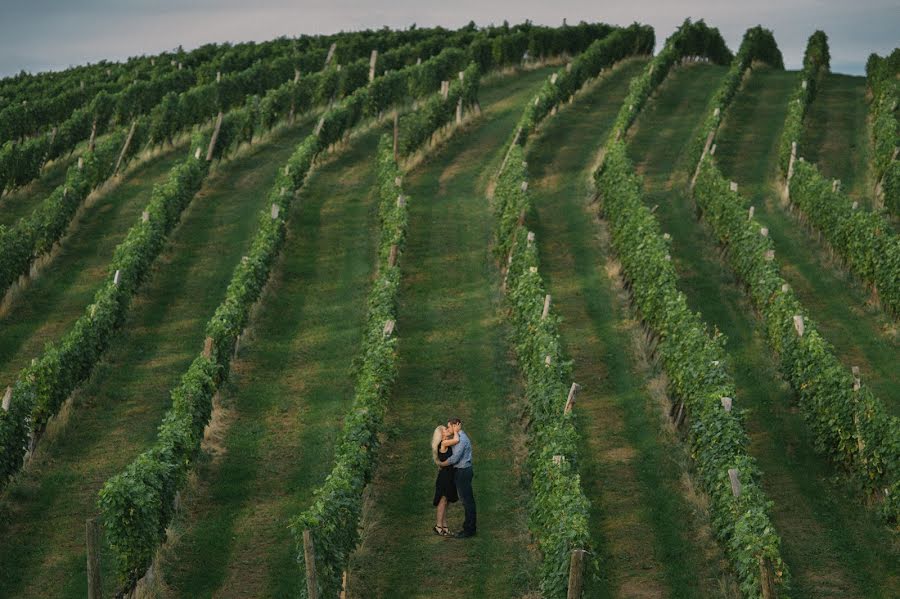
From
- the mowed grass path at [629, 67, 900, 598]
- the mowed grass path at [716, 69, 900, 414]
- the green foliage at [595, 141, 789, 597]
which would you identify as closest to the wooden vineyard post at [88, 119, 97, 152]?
the mowed grass path at [629, 67, 900, 598]

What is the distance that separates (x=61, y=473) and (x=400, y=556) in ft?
21.9

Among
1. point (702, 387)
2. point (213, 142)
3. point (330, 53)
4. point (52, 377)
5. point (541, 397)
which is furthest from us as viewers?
point (330, 53)

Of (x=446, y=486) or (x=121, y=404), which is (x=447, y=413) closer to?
(x=446, y=486)

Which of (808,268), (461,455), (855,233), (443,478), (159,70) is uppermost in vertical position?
(159,70)

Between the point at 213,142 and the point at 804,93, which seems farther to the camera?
the point at 804,93

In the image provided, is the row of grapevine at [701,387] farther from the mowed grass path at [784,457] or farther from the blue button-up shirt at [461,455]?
the blue button-up shirt at [461,455]

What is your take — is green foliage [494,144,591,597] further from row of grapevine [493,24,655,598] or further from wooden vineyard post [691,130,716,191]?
wooden vineyard post [691,130,716,191]

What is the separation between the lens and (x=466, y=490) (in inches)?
753

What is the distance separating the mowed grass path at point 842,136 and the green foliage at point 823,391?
8.13 metres

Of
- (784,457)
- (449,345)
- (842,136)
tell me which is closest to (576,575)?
(784,457)

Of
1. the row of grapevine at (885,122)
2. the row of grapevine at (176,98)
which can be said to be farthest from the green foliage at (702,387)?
the row of grapevine at (176,98)

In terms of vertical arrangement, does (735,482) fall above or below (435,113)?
below

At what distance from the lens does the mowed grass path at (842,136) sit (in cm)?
4144

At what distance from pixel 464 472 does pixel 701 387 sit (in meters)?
5.42
